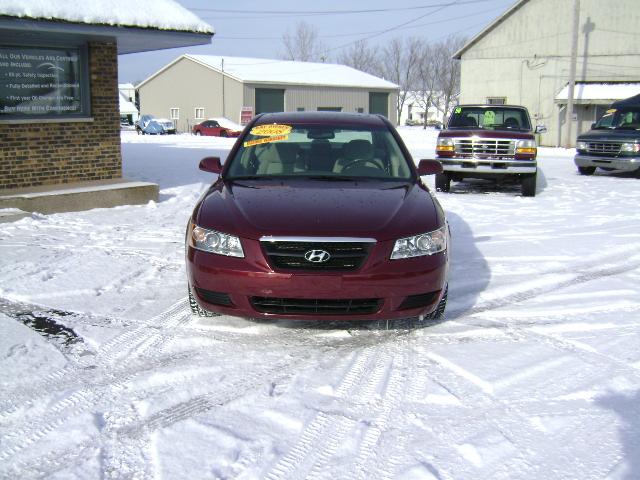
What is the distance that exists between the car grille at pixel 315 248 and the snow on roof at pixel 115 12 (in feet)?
20.6

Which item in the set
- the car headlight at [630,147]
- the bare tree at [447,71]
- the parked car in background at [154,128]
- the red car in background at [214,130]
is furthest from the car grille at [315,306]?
the bare tree at [447,71]

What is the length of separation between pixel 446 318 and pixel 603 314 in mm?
1275

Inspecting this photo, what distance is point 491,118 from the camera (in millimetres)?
14102

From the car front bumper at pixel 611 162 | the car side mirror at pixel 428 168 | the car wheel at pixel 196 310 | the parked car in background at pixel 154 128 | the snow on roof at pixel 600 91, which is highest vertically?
the snow on roof at pixel 600 91

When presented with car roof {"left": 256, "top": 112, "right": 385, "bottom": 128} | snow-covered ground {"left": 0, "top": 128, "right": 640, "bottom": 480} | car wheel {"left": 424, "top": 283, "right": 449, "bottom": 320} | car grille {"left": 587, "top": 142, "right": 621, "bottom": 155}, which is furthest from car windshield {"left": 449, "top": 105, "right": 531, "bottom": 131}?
car wheel {"left": 424, "top": 283, "right": 449, "bottom": 320}

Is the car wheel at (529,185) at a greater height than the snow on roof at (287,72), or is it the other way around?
the snow on roof at (287,72)

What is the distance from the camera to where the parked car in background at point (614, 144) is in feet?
53.9

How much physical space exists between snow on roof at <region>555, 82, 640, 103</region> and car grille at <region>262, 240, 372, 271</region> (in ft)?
101

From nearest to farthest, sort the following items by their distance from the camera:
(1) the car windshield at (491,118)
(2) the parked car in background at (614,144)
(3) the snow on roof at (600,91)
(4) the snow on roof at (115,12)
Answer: (4) the snow on roof at (115,12), (1) the car windshield at (491,118), (2) the parked car in background at (614,144), (3) the snow on roof at (600,91)

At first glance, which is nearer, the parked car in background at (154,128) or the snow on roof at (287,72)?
the parked car in background at (154,128)

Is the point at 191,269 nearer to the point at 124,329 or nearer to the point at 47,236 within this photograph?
the point at 124,329

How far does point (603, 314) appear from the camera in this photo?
17.3ft

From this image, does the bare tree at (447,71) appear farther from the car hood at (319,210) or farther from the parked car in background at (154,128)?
the car hood at (319,210)

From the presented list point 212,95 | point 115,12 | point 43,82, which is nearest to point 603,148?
point 115,12
